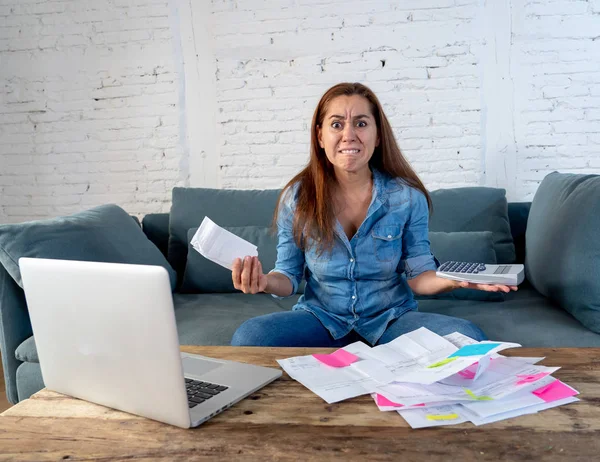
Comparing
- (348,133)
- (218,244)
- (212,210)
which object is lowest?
A: (212,210)

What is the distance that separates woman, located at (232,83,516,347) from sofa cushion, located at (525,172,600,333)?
1.54 feet

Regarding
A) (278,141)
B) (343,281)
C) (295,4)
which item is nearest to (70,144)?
(278,141)

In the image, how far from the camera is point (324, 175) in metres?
1.87

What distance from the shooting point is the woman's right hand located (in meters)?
1.42

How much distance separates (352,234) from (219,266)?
2.74ft

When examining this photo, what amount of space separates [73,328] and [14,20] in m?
2.76

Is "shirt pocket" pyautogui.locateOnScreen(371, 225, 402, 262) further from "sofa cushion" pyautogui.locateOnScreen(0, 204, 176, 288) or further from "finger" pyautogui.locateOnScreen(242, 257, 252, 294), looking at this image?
"sofa cushion" pyautogui.locateOnScreen(0, 204, 176, 288)

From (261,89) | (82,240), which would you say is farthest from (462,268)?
(261,89)

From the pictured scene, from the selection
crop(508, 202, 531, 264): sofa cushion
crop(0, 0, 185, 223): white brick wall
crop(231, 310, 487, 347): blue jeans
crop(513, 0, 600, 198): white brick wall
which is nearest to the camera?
crop(231, 310, 487, 347): blue jeans

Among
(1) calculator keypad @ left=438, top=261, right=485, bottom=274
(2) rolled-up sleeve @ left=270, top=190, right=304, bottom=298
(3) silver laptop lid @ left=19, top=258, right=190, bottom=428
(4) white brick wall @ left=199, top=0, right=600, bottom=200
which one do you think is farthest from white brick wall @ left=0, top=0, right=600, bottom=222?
(3) silver laptop lid @ left=19, top=258, right=190, bottom=428

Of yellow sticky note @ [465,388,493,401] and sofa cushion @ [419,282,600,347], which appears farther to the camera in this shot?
sofa cushion @ [419,282,600,347]

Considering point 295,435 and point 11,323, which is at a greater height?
point 295,435

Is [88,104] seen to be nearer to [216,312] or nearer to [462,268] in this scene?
[216,312]

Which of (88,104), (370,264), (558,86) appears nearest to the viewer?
(370,264)
